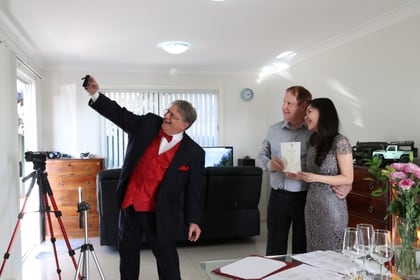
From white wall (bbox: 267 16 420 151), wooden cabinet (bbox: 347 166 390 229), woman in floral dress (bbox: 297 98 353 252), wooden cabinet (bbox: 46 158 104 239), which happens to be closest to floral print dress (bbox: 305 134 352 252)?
woman in floral dress (bbox: 297 98 353 252)

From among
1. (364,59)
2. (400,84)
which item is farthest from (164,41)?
(400,84)

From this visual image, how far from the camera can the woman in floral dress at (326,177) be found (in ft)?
6.31

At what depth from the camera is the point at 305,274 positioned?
130 cm

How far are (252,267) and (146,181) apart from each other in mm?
965

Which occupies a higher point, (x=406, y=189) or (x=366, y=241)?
(x=406, y=189)

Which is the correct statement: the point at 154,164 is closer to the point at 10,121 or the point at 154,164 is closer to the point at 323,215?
the point at 323,215

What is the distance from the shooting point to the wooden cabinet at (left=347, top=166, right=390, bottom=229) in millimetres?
2682

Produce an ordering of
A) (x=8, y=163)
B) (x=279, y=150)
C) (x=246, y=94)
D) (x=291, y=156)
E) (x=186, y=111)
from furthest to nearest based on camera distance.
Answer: (x=246, y=94)
(x=8, y=163)
(x=279, y=150)
(x=186, y=111)
(x=291, y=156)

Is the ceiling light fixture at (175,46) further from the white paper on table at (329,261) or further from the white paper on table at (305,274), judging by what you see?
the white paper on table at (305,274)

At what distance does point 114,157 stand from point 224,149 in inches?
66.2

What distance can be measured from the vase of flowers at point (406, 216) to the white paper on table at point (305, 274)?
8.9 inches

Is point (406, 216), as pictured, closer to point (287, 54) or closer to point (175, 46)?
point (175, 46)

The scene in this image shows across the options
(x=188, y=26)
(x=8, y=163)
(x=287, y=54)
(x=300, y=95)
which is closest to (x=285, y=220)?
(x=300, y=95)

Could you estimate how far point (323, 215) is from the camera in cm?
195
